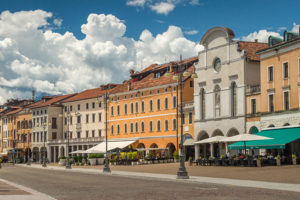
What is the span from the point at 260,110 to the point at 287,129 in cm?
676

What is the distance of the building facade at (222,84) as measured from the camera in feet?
191

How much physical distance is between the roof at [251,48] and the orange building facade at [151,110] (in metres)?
11.9

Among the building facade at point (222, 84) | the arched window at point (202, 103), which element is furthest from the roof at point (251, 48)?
the arched window at point (202, 103)

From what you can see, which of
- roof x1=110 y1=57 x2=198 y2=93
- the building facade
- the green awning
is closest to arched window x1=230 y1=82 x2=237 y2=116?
the building facade

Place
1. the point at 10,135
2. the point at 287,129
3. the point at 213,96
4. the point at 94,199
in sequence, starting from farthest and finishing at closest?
the point at 10,135, the point at 213,96, the point at 287,129, the point at 94,199

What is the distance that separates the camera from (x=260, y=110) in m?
54.9

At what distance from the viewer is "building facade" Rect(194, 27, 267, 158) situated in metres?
58.1

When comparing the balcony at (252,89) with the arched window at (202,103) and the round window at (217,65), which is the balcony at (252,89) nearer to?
the round window at (217,65)

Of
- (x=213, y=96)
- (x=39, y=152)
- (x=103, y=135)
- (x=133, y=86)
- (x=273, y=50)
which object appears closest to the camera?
(x=273, y=50)

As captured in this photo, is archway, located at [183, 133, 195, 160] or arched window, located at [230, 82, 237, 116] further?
archway, located at [183, 133, 195, 160]

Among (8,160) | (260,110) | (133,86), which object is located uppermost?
(133,86)

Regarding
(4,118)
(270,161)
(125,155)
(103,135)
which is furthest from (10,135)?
(270,161)

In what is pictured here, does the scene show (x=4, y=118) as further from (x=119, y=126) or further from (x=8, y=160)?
(x=119, y=126)

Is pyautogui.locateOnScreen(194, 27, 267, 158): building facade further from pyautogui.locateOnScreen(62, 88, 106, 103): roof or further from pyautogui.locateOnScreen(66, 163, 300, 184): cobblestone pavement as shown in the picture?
pyautogui.locateOnScreen(62, 88, 106, 103): roof
